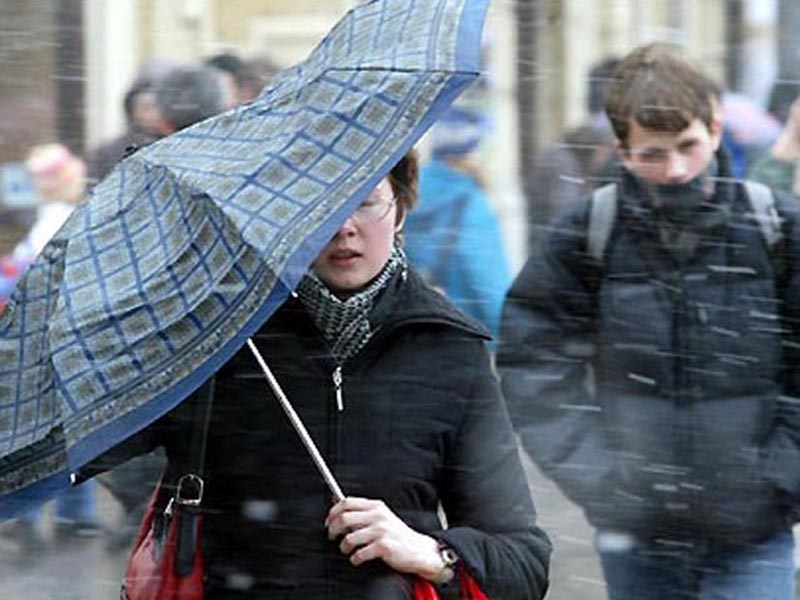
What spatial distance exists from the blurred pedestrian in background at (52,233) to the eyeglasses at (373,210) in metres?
2.33

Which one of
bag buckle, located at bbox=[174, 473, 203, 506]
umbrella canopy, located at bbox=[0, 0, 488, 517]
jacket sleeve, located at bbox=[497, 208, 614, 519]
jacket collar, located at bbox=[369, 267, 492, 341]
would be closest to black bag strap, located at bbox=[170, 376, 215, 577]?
bag buckle, located at bbox=[174, 473, 203, 506]

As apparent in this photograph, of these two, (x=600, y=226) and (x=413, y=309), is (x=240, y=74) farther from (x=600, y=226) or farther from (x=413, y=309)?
(x=413, y=309)

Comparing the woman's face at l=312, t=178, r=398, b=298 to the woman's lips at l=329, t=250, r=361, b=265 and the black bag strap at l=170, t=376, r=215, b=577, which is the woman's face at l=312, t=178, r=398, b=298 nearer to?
the woman's lips at l=329, t=250, r=361, b=265

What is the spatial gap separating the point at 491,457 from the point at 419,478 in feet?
0.43

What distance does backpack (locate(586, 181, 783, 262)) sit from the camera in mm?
4250

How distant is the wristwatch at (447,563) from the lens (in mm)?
3432

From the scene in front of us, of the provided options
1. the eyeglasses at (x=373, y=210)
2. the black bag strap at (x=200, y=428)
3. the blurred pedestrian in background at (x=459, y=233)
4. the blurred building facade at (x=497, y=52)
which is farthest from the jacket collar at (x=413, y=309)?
the blurred building facade at (x=497, y=52)

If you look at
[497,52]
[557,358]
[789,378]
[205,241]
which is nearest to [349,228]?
[205,241]

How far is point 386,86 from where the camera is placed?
3246 mm

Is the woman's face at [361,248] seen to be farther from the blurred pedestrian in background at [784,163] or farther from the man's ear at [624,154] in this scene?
the blurred pedestrian in background at [784,163]

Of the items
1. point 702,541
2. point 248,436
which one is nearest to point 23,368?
point 248,436

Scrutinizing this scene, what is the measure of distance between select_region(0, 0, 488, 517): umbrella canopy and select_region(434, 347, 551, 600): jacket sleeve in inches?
21.1

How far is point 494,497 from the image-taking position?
3545mm

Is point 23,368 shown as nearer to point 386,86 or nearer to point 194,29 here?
point 386,86
